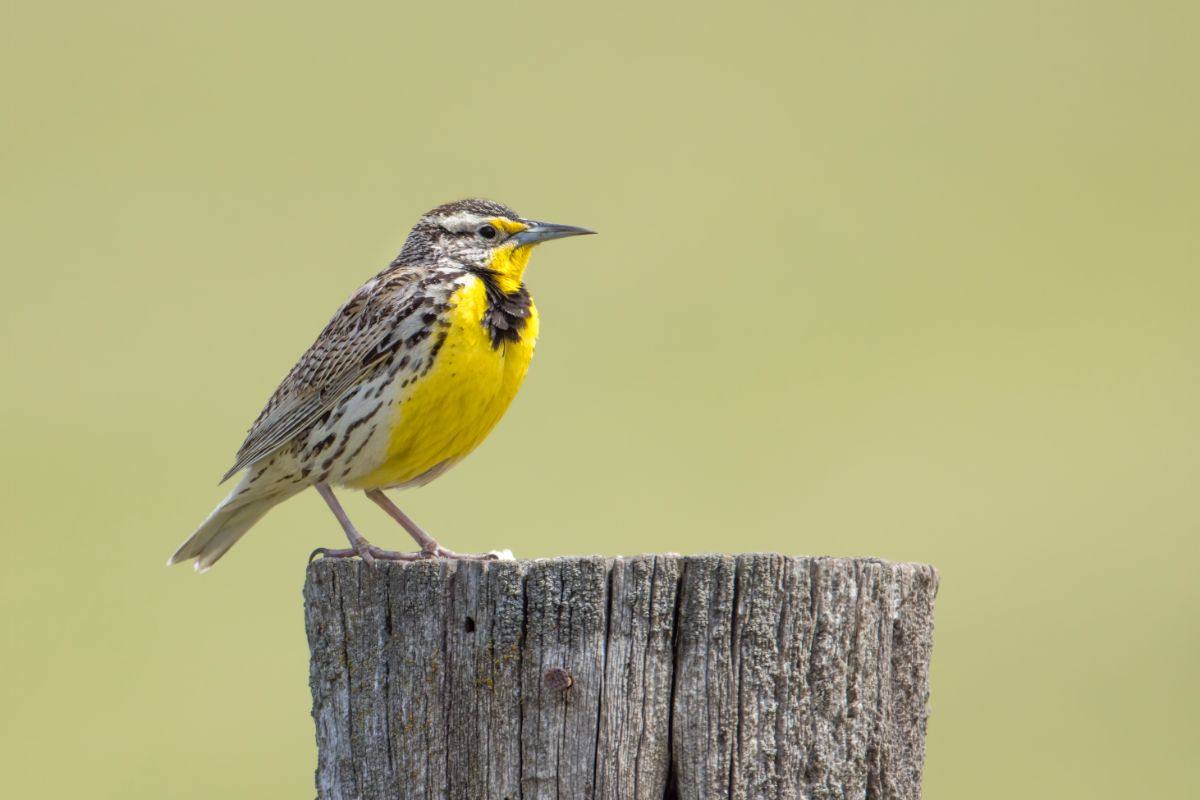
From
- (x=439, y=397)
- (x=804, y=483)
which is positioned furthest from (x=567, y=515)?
(x=439, y=397)

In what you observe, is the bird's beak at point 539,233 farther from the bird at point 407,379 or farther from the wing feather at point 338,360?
the wing feather at point 338,360

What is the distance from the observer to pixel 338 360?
448cm

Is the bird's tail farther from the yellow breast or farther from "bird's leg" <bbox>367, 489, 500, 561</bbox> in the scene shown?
the yellow breast

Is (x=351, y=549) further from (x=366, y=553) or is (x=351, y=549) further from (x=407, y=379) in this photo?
(x=407, y=379)

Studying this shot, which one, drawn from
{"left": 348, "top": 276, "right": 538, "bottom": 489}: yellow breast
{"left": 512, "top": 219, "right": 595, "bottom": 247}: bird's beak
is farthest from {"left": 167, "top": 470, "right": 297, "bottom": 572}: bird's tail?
{"left": 512, "top": 219, "right": 595, "bottom": 247}: bird's beak

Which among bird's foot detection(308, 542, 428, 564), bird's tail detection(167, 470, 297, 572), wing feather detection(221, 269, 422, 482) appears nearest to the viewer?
bird's foot detection(308, 542, 428, 564)

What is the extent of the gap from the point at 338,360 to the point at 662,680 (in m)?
2.06

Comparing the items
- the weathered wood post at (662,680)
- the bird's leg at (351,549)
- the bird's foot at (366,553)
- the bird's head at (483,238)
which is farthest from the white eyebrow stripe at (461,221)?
the weathered wood post at (662,680)

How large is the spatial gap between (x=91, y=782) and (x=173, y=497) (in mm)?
2597

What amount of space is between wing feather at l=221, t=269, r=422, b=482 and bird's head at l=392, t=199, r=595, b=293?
0.17 metres

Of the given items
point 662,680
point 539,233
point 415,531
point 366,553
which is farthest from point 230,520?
point 662,680

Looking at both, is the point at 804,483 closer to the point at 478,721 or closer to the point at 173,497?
the point at 173,497

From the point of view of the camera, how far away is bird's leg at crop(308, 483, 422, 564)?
3874 millimetres

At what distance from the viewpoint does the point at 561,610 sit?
2.65 m
